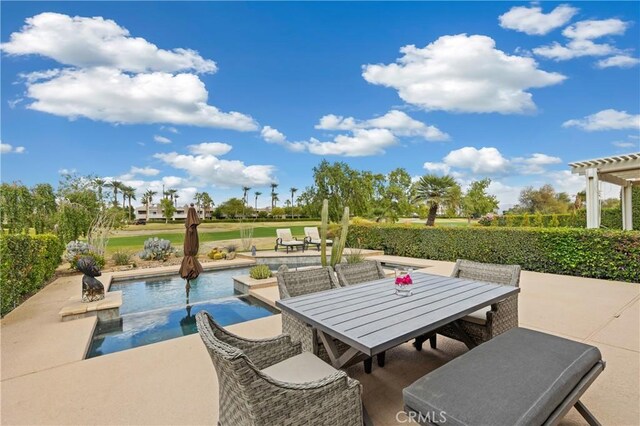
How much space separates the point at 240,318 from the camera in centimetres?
449

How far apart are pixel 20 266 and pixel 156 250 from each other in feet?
17.3

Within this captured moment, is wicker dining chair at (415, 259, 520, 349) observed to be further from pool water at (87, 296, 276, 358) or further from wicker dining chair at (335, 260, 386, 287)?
pool water at (87, 296, 276, 358)

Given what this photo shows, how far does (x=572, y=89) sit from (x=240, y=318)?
13.5 meters

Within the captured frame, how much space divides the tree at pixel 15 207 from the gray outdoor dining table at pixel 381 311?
364 inches

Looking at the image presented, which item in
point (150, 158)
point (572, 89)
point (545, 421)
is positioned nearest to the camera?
point (545, 421)

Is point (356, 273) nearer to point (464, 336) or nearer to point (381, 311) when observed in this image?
point (464, 336)

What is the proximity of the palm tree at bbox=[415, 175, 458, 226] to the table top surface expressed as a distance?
13.2 m

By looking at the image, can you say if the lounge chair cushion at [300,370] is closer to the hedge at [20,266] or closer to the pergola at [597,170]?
the hedge at [20,266]

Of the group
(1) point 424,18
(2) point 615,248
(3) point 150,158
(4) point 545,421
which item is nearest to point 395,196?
(1) point 424,18

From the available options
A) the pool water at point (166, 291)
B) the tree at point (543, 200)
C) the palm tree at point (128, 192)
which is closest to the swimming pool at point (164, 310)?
the pool water at point (166, 291)

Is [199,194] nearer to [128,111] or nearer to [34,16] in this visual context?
[128,111]

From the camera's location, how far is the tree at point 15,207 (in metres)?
7.50

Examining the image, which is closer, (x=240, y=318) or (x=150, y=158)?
(x=240, y=318)

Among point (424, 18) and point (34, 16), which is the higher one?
point (424, 18)
